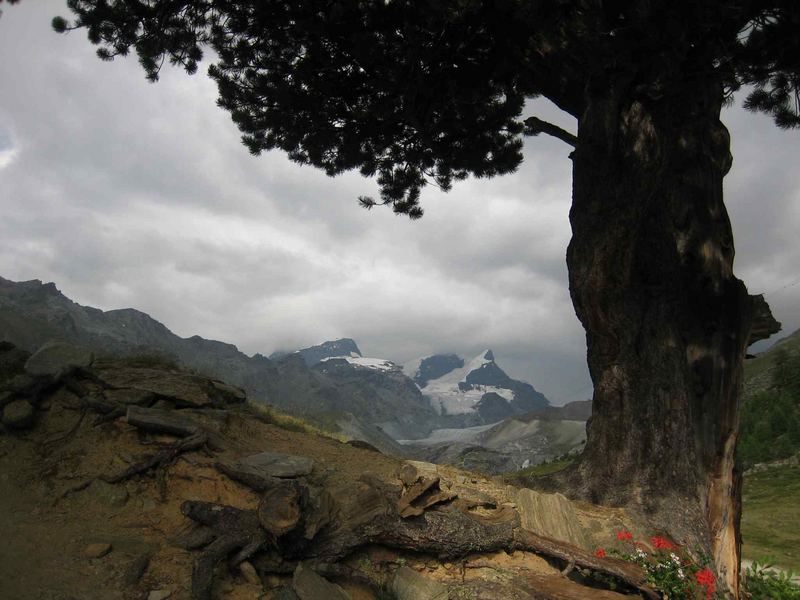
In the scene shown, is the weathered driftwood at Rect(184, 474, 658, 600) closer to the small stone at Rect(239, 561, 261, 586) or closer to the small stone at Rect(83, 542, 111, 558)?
the small stone at Rect(239, 561, 261, 586)

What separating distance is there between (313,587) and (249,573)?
2.44 feet

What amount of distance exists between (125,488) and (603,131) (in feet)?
29.8

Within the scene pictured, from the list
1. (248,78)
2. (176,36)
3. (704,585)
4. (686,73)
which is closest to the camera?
(704,585)

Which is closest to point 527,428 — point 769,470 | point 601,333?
point 769,470

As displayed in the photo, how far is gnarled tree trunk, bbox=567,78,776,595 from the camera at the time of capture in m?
7.82

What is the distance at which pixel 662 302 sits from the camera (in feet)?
27.3

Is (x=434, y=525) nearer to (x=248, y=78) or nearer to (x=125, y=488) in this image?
(x=125, y=488)

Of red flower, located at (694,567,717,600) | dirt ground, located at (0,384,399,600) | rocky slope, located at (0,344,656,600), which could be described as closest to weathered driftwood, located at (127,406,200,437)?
rocky slope, located at (0,344,656,600)

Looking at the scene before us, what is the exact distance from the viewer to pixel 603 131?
26.9ft

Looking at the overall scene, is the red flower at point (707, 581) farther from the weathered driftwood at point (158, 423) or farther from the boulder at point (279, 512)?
the weathered driftwood at point (158, 423)

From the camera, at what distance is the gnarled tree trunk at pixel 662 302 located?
782 centimetres

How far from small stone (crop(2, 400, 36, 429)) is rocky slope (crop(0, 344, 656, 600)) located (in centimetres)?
3

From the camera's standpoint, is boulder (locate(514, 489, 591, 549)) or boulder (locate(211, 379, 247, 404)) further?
boulder (locate(211, 379, 247, 404))

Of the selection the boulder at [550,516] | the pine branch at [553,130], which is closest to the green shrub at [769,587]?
the boulder at [550,516]
